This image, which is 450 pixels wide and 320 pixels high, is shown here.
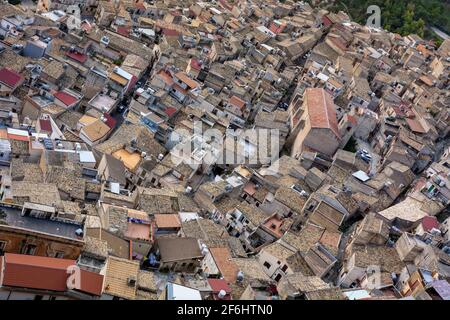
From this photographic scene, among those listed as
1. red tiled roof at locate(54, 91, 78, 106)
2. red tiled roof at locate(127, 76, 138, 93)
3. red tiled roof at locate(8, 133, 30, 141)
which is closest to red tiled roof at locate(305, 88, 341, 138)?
red tiled roof at locate(127, 76, 138, 93)

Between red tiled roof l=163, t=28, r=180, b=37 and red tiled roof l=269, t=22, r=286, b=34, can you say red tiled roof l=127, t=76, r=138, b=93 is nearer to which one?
red tiled roof l=163, t=28, r=180, b=37

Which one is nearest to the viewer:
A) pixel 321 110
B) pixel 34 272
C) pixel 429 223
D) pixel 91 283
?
pixel 34 272

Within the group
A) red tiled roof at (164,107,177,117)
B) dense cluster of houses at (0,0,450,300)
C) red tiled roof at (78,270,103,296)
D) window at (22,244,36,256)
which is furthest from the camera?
red tiled roof at (164,107,177,117)

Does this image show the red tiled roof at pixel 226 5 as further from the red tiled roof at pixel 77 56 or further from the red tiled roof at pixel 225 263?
the red tiled roof at pixel 225 263

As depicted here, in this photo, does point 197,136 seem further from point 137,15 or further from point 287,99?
point 137,15

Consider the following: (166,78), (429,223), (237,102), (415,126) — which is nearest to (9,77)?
(166,78)

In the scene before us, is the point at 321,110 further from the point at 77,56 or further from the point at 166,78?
the point at 77,56
